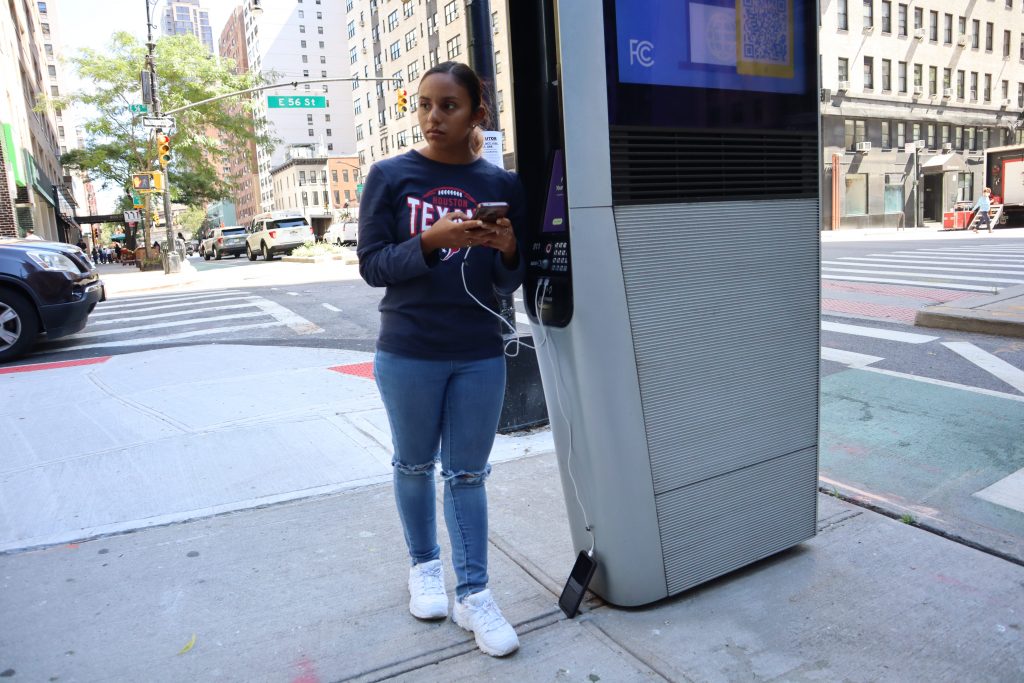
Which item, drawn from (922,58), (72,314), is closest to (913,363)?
(72,314)

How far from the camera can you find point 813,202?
2879mm

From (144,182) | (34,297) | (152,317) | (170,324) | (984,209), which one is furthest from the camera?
(984,209)

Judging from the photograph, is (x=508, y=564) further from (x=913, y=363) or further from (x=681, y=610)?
(x=913, y=363)

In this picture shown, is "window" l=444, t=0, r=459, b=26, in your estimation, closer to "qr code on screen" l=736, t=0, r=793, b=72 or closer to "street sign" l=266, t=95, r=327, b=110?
"street sign" l=266, t=95, r=327, b=110

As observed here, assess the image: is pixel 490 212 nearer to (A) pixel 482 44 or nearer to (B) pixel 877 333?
(A) pixel 482 44

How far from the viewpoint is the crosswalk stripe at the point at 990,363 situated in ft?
19.4

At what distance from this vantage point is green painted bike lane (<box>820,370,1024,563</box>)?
11.1 ft

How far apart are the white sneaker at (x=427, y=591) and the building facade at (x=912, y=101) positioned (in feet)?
125

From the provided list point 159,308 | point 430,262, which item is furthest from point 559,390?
point 159,308

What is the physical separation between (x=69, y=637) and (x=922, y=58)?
172 feet

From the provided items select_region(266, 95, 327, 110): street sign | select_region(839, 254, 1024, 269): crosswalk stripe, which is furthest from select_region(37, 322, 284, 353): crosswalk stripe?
select_region(266, 95, 327, 110): street sign

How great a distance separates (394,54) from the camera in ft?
206

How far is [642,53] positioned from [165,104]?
38351mm

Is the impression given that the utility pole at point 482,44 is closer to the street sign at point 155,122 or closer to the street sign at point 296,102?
the street sign at point 155,122
